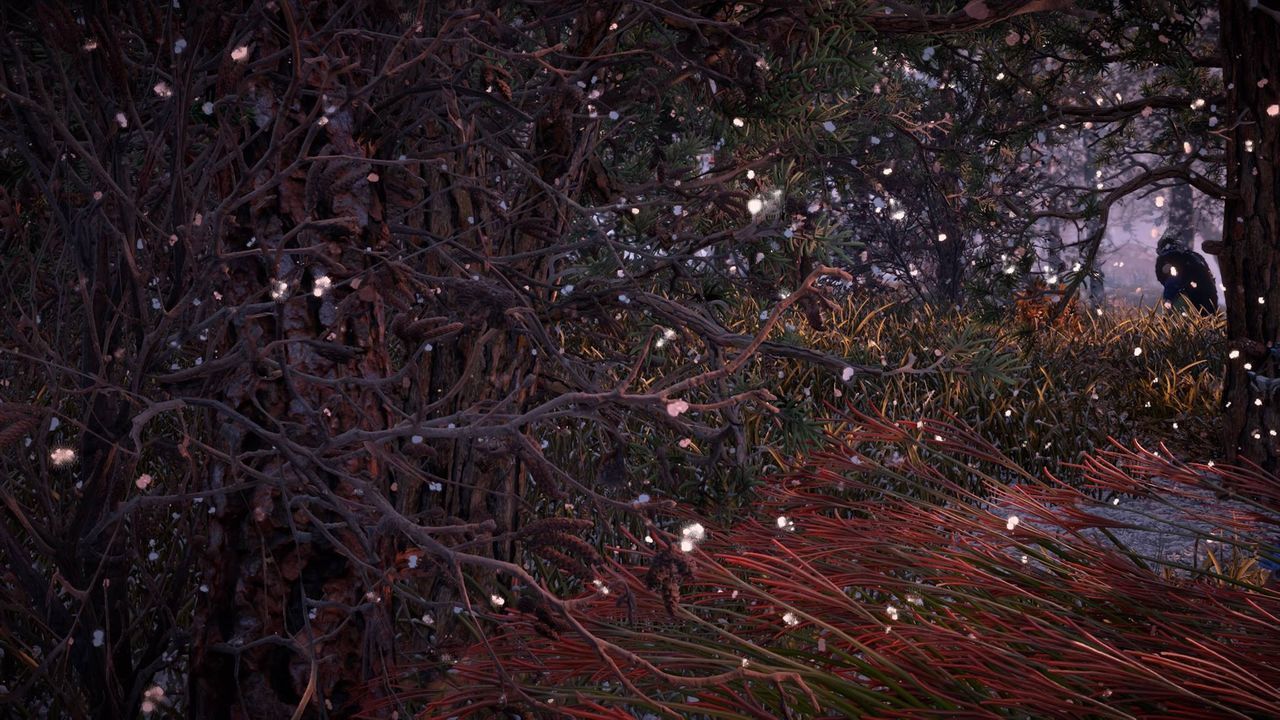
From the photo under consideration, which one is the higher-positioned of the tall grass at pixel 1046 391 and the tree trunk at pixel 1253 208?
the tree trunk at pixel 1253 208

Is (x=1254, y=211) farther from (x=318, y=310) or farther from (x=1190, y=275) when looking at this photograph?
(x=1190, y=275)

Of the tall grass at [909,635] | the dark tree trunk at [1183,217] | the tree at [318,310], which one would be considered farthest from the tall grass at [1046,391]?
the dark tree trunk at [1183,217]

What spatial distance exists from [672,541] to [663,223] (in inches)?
117

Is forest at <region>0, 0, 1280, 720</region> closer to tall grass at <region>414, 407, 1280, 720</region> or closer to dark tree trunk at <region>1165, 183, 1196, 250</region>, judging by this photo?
tall grass at <region>414, 407, 1280, 720</region>

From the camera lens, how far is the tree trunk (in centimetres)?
529

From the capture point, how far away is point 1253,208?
17.7ft

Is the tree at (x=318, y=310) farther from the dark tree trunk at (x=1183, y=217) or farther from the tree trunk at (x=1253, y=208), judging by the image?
the dark tree trunk at (x=1183, y=217)

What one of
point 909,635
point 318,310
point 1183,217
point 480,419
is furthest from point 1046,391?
point 1183,217

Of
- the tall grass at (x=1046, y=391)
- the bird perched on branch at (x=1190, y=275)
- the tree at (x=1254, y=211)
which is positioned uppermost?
the tree at (x=1254, y=211)

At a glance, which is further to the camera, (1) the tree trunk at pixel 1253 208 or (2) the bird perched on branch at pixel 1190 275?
(2) the bird perched on branch at pixel 1190 275

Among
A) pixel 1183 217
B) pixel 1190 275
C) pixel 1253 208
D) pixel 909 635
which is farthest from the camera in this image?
pixel 1183 217

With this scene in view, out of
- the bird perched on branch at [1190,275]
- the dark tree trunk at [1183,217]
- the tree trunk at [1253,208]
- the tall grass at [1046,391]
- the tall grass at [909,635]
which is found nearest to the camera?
the tall grass at [909,635]

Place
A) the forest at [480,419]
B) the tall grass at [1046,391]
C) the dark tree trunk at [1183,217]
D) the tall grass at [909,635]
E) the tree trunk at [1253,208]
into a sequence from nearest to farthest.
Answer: the tall grass at [909,635] < the forest at [480,419] < the tree trunk at [1253,208] < the tall grass at [1046,391] < the dark tree trunk at [1183,217]

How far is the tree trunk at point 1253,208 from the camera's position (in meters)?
5.29
